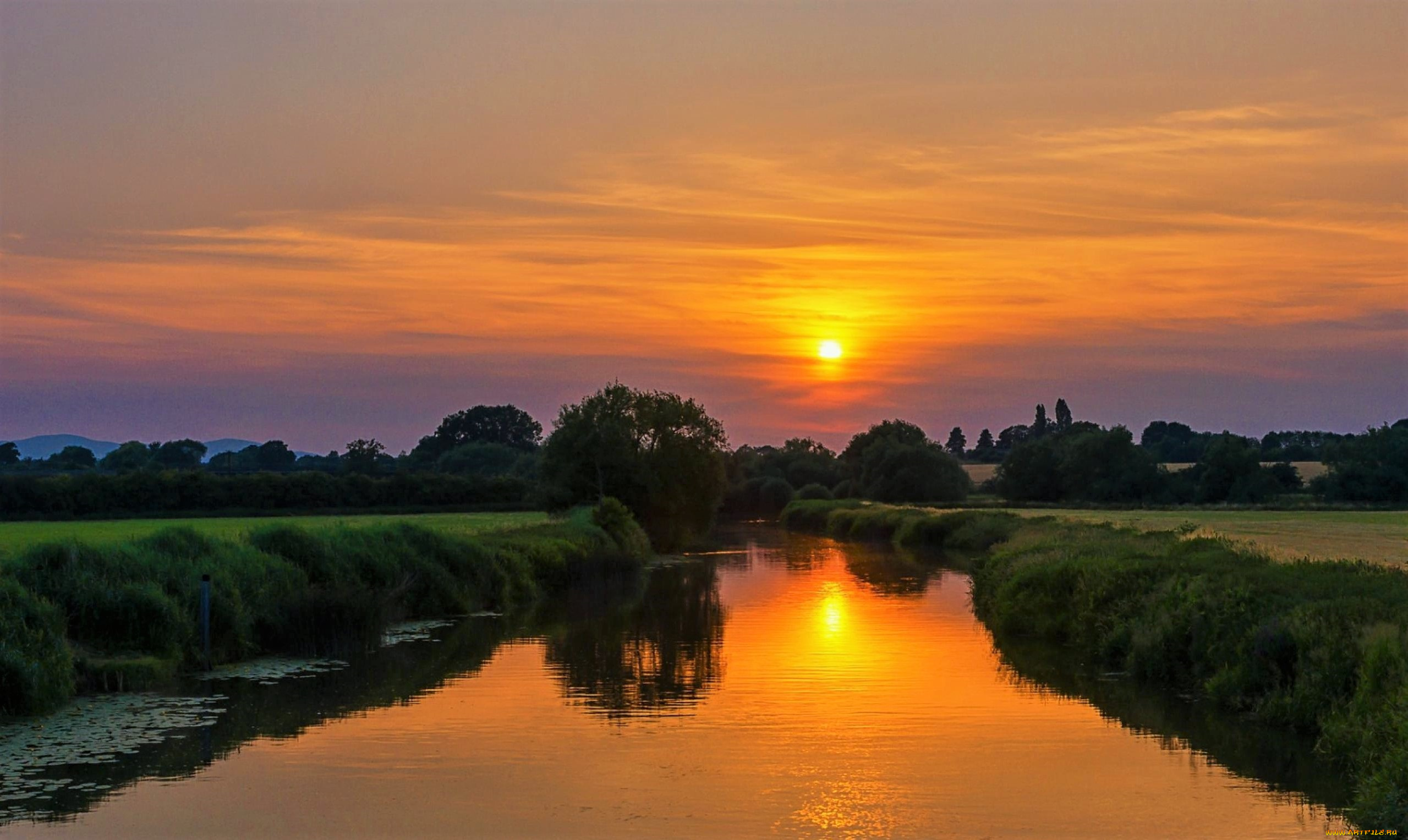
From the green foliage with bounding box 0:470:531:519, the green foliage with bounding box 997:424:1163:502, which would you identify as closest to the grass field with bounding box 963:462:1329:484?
the green foliage with bounding box 997:424:1163:502

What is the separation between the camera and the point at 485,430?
175875 millimetres

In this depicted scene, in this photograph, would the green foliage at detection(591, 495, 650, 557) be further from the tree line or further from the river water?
the river water

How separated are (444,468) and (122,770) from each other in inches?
5387

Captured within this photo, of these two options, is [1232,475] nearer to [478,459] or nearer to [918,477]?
[918,477]

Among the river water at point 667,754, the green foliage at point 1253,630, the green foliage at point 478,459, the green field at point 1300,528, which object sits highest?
the green foliage at point 478,459

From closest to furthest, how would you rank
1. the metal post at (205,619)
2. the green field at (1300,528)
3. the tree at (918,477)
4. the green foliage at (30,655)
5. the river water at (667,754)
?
the river water at (667,754) → the green foliage at (30,655) → the metal post at (205,619) → the green field at (1300,528) → the tree at (918,477)

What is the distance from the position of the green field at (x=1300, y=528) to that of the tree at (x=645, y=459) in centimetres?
1911

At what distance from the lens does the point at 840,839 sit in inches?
465

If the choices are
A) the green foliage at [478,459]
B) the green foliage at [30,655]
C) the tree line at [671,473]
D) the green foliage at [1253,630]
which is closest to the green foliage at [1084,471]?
the tree line at [671,473]

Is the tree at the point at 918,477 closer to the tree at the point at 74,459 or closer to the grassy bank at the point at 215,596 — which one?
the tree at the point at 74,459

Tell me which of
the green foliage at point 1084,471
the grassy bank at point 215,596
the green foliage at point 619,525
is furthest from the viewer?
the green foliage at point 1084,471

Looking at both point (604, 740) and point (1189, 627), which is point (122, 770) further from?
point (1189, 627)

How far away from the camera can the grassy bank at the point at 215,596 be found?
60.1 feet

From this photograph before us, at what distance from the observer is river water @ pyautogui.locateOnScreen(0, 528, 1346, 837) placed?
41.5ft
